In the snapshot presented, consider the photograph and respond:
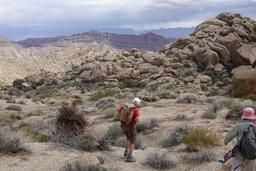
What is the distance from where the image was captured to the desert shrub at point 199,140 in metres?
16.4

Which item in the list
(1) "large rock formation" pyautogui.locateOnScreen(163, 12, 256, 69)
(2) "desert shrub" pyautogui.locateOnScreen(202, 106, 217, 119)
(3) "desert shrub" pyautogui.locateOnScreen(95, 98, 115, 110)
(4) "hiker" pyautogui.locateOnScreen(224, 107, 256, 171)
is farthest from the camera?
(1) "large rock formation" pyautogui.locateOnScreen(163, 12, 256, 69)

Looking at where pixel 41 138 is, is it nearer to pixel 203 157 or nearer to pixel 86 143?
pixel 86 143

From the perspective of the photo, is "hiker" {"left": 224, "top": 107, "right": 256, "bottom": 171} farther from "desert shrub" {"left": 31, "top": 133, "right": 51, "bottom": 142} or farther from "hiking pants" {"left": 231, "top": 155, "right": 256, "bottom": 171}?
"desert shrub" {"left": 31, "top": 133, "right": 51, "bottom": 142}

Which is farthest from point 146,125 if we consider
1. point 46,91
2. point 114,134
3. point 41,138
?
point 46,91

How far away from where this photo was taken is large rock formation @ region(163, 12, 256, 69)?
4759 cm

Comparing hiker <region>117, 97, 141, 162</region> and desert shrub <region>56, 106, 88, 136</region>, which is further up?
hiker <region>117, 97, 141, 162</region>

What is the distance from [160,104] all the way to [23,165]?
18.0 m

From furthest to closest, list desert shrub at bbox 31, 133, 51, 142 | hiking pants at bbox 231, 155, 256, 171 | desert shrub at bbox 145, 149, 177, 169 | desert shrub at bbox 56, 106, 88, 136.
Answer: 1. desert shrub at bbox 31, 133, 51, 142
2. desert shrub at bbox 56, 106, 88, 136
3. desert shrub at bbox 145, 149, 177, 169
4. hiking pants at bbox 231, 155, 256, 171

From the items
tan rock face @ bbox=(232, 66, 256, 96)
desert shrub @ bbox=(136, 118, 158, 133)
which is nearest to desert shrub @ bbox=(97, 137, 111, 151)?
desert shrub @ bbox=(136, 118, 158, 133)

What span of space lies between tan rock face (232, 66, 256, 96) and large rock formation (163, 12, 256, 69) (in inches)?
457

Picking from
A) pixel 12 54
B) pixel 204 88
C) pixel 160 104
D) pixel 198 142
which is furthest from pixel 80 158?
pixel 12 54

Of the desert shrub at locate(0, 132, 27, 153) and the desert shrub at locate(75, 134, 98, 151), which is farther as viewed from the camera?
the desert shrub at locate(75, 134, 98, 151)

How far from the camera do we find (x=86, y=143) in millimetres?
16188

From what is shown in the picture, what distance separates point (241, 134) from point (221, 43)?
4011cm
